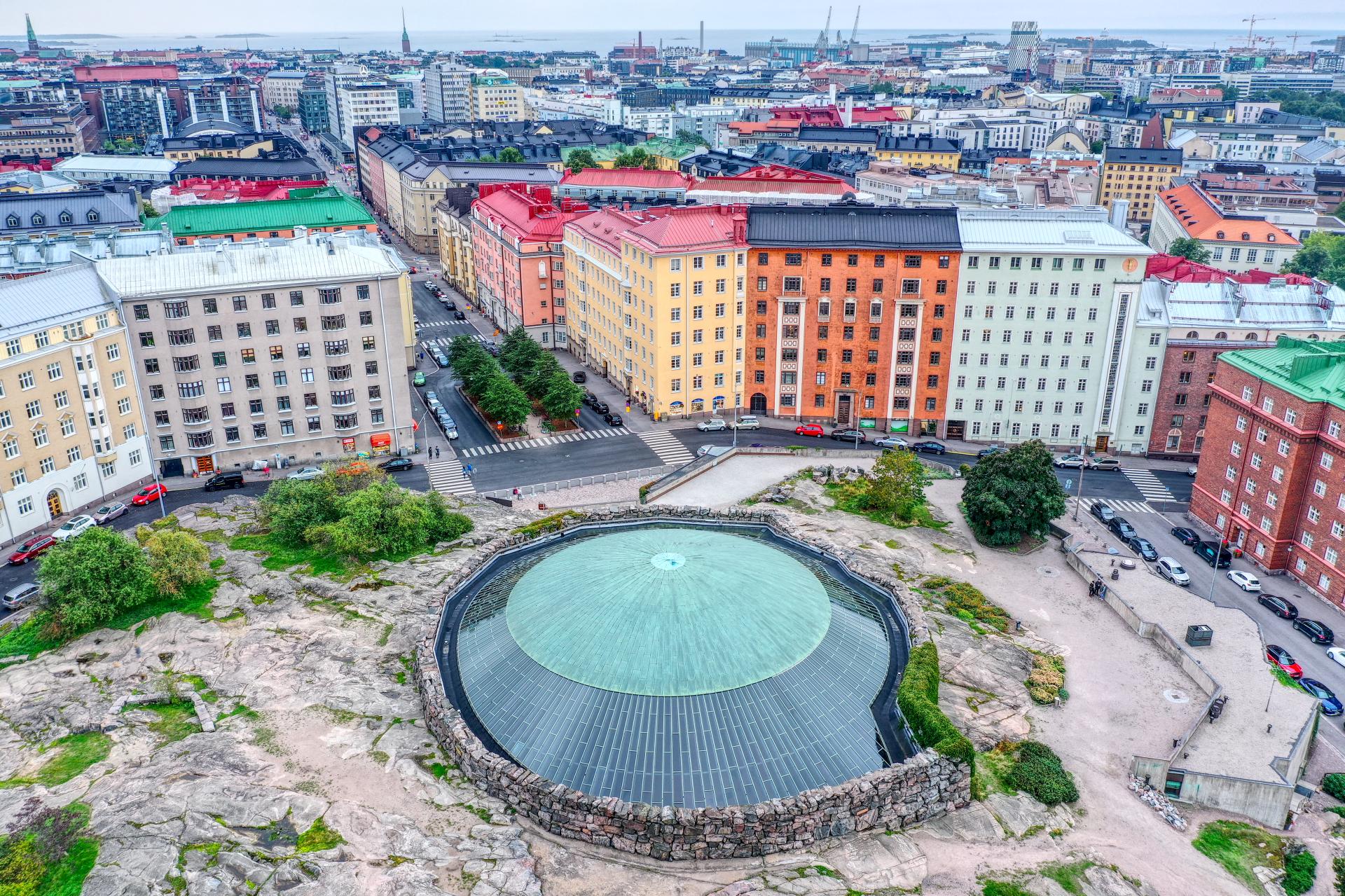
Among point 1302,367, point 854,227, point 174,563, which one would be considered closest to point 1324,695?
point 1302,367

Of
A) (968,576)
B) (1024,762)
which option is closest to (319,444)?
(968,576)

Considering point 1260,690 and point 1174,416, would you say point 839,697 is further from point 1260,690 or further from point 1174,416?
point 1174,416

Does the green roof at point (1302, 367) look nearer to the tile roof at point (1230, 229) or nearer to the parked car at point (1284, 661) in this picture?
the parked car at point (1284, 661)

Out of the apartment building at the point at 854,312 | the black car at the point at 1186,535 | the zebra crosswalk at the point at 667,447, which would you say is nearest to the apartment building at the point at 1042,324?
the apartment building at the point at 854,312

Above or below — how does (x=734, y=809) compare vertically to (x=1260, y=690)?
above

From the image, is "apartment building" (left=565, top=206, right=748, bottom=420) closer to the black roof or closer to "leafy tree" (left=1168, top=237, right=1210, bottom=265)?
the black roof

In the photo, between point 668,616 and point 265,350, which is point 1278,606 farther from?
point 265,350
